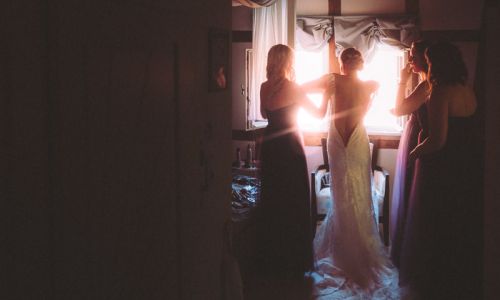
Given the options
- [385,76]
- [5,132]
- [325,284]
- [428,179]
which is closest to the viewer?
[5,132]

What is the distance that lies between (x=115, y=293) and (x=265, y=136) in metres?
2.99

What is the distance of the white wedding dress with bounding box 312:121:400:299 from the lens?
4.08 meters

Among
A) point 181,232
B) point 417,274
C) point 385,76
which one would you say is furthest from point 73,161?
point 385,76

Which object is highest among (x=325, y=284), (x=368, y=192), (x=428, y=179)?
(x=428, y=179)

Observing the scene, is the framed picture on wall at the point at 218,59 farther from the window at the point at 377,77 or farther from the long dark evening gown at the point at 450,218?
the window at the point at 377,77

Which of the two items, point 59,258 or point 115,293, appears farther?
point 115,293

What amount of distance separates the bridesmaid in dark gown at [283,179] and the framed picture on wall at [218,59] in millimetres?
2046

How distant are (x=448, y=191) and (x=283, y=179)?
1232 mm

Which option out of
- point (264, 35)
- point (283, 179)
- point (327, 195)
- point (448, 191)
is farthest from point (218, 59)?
point (264, 35)

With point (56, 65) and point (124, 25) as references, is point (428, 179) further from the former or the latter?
point (56, 65)

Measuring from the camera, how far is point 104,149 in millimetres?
973

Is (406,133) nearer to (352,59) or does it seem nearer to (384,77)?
(352,59)

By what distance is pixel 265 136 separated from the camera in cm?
396

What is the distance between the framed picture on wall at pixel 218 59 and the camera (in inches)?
64.5
